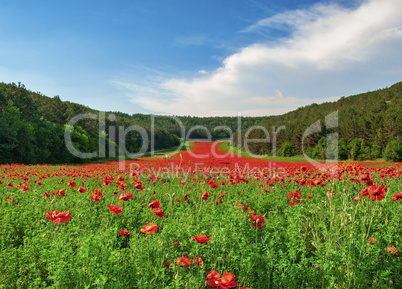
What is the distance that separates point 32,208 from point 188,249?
3688 millimetres

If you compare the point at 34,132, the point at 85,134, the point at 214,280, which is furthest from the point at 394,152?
the point at 85,134

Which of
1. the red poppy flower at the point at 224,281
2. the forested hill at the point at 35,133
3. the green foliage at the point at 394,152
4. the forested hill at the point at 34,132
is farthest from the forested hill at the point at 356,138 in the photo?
the red poppy flower at the point at 224,281

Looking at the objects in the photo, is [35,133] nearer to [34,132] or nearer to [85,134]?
[34,132]

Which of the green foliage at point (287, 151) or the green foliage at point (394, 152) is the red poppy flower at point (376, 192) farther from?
the green foliage at point (287, 151)

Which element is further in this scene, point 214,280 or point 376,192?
point 376,192

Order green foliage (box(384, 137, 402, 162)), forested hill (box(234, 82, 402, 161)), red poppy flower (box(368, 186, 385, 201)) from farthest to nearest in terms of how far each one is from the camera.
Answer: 1. forested hill (box(234, 82, 402, 161))
2. green foliage (box(384, 137, 402, 162))
3. red poppy flower (box(368, 186, 385, 201))

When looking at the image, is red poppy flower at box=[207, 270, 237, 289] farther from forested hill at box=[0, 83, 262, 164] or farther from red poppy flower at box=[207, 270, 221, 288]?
forested hill at box=[0, 83, 262, 164]

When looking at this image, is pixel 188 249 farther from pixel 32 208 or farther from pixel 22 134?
pixel 22 134

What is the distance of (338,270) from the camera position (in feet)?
8.38

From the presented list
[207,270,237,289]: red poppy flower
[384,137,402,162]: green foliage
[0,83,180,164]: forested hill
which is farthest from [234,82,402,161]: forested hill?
[207,270,237,289]: red poppy flower

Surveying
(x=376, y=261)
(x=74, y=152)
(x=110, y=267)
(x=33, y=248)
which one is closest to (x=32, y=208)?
(x=33, y=248)

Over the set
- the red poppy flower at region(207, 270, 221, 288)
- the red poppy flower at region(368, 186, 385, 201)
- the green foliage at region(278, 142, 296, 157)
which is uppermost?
the red poppy flower at region(368, 186, 385, 201)

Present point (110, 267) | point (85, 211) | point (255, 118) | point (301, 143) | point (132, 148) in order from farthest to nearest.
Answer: point (255, 118), point (132, 148), point (301, 143), point (85, 211), point (110, 267)

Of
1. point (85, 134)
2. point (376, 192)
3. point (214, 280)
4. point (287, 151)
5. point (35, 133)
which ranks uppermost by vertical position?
point (85, 134)
